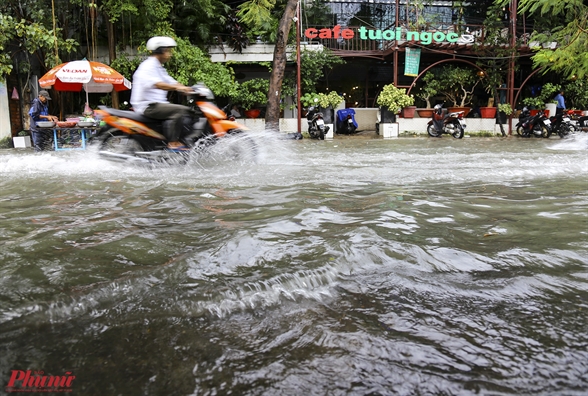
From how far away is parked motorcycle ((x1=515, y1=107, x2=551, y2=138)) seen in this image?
45.8ft

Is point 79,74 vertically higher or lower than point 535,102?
higher

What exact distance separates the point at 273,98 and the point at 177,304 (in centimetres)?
1183

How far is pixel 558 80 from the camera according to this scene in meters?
18.2

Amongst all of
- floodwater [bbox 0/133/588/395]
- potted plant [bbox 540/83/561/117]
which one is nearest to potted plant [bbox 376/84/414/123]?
potted plant [bbox 540/83/561/117]

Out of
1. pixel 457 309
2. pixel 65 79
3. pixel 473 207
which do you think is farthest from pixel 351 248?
pixel 65 79

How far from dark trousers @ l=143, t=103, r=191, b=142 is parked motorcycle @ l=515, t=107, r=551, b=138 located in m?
12.1

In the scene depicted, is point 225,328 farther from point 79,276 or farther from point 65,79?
point 65,79

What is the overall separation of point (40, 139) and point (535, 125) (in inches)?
550

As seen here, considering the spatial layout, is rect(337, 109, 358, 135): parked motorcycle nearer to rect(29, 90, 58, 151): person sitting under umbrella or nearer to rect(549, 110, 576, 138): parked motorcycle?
rect(549, 110, 576, 138): parked motorcycle

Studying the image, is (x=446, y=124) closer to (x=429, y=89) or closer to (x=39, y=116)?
(x=429, y=89)

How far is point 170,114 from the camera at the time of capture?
571cm

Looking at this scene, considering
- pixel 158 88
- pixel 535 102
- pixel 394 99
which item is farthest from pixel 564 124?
pixel 158 88

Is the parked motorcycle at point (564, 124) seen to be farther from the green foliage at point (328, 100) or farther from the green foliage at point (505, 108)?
the green foliage at point (328, 100)

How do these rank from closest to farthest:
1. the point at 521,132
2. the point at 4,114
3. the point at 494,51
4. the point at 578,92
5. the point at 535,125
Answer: the point at 4,114
the point at 535,125
the point at 521,132
the point at 494,51
the point at 578,92
